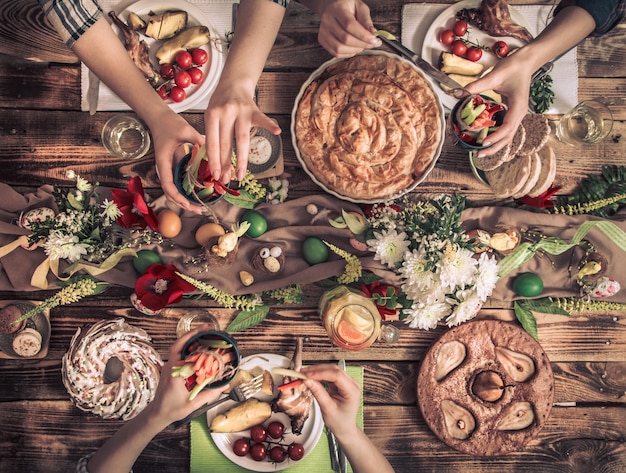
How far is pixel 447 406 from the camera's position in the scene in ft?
6.88

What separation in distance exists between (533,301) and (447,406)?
1.91 ft

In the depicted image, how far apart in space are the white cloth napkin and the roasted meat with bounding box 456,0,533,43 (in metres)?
0.98

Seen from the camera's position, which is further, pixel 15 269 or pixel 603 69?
pixel 603 69

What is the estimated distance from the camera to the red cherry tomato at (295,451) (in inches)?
79.4

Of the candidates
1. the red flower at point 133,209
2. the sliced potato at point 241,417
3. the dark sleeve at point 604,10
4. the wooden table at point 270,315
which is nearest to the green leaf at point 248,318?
the wooden table at point 270,315

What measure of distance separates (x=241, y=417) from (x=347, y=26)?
1.55 m

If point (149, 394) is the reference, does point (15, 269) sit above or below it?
above

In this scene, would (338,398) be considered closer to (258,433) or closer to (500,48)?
(258,433)

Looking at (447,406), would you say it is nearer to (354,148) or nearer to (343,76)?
(354,148)

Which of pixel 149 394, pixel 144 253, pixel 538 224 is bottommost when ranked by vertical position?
pixel 149 394

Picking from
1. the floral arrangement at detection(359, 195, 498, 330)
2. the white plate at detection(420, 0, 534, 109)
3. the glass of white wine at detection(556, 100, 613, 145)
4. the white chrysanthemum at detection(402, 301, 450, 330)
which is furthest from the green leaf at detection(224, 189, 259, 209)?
the glass of white wine at detection(556, 100, 613, 145)

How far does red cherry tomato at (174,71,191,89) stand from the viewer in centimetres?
199

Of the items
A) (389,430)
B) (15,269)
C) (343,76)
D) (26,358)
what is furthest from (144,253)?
(389,430)

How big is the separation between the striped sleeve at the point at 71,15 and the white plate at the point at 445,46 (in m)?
1.29
